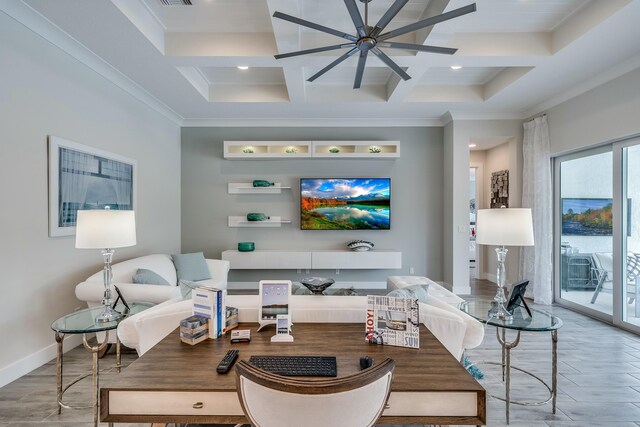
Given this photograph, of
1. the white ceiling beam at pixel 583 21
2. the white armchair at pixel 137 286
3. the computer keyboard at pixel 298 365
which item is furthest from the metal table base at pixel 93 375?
the white ceiling beam at pixel 583 21

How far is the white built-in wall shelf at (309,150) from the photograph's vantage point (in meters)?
5.12

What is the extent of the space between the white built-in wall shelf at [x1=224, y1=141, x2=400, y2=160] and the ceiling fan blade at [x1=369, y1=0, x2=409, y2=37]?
2.93 metres

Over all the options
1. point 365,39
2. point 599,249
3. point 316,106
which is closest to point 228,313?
point 365,39

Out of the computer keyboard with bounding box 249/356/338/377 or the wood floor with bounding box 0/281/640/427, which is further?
the wood floor with bounding box 0/281/640/427

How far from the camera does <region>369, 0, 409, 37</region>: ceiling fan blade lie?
6.37ft

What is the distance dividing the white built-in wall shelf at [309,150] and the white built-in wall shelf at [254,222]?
3.35ft

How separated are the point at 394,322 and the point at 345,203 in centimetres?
382

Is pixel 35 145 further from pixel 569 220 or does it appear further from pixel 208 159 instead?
pixel 569 220

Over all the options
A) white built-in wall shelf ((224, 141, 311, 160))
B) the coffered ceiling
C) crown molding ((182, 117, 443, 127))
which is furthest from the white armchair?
crown molding ((182, 117, 443, 127))

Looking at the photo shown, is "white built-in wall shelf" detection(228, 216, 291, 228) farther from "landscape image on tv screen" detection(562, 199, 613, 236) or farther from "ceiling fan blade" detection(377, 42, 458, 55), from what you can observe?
"landscape image on tv screen" detection(562, 199, 613, 236)

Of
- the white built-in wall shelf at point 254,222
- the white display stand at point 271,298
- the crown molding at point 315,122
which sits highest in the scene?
the crown molding at point 315,122

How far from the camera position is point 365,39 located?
7.38 feet

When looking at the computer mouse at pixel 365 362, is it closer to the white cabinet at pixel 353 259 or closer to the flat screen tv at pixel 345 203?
the white cabinet at pixel 353 259

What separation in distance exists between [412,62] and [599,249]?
10.9 ft
